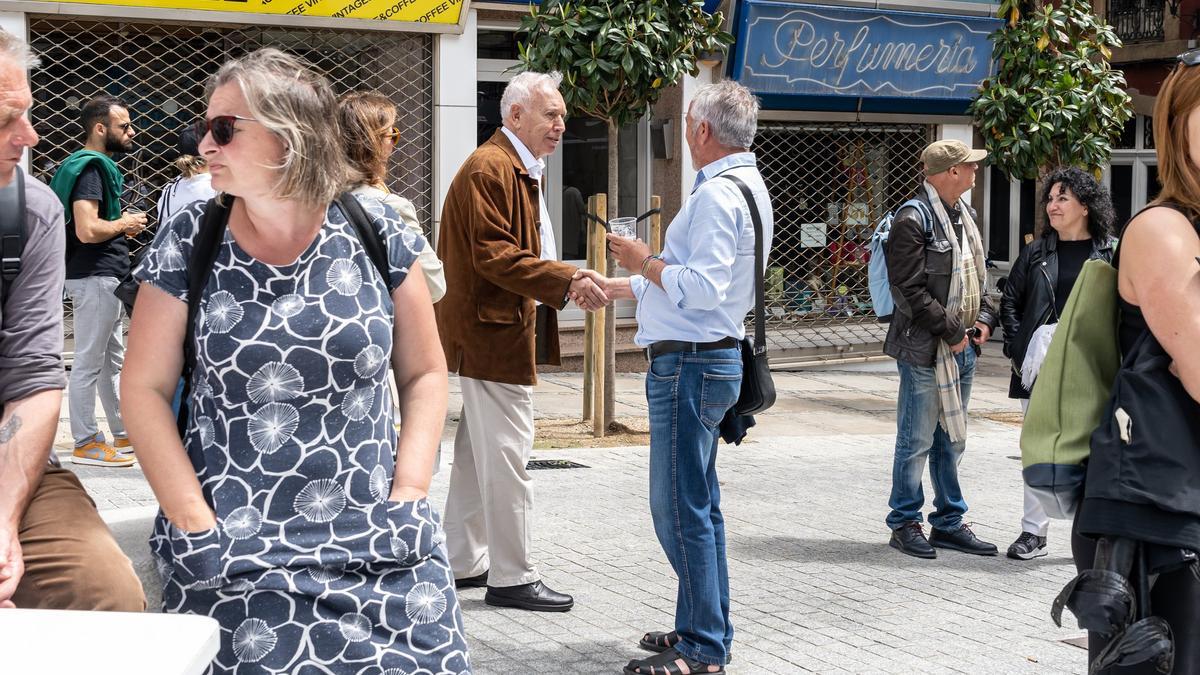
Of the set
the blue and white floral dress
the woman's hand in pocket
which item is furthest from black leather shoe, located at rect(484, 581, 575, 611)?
the woman's hand in pocket

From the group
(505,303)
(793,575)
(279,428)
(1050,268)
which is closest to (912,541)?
(793,575)

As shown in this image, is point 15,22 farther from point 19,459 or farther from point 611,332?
point 19,459

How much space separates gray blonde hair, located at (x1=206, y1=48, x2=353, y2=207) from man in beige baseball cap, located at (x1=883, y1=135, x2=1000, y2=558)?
425 cm

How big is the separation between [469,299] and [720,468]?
366 cm

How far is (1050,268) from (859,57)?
7692 millimetres

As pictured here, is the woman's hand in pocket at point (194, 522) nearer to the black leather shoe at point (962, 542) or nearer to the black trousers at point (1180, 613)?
the black trousers at point (1180, 613)

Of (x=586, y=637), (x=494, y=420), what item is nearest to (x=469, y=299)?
(x=494, y=420)

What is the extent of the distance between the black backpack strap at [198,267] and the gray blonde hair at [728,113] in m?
2.35

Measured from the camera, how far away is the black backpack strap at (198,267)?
2744 mm

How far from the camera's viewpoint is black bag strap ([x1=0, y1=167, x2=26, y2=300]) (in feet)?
9.37

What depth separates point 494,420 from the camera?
216 inches

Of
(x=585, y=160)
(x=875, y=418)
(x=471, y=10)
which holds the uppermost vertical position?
(x=471, y=10)

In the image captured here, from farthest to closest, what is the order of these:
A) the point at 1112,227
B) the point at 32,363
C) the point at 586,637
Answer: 1. the point at 1112,227
2. the point at 586,637
3. the point at 32,363

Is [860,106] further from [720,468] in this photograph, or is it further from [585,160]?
[720,468]
